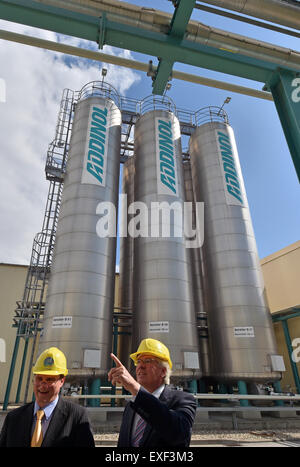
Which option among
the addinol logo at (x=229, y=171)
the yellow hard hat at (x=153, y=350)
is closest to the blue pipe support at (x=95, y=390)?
the yellow hard hat at (x=153, y=350)

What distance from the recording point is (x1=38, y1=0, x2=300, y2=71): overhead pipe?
209 inches

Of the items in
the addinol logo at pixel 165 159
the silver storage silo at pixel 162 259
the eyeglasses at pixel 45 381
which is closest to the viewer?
the eyeglasses at pixel 45 381

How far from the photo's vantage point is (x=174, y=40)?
5.46 metres

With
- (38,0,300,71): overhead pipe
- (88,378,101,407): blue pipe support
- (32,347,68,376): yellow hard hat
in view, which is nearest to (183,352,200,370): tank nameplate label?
(88,378,101,407): blue pipe support

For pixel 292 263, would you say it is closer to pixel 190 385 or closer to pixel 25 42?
pixel 190 385

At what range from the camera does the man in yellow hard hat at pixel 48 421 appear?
7.87ft

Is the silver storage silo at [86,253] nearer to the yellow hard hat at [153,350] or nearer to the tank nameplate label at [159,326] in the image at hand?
the tank nameplate label at [159,326]

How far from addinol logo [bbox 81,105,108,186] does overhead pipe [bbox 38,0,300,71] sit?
955cm

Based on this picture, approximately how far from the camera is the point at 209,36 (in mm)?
5680

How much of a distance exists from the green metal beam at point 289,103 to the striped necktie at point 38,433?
478 cm

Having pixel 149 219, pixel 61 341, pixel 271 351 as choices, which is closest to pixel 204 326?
pixel 271 351

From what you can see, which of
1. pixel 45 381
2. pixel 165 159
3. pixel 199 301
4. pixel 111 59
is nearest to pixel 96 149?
pixel 165 159

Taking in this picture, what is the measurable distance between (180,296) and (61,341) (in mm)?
5389

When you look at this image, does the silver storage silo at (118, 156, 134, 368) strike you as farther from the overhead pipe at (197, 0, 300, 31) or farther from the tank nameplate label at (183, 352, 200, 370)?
the overhead pipe at (197, 0, 300, 31)
